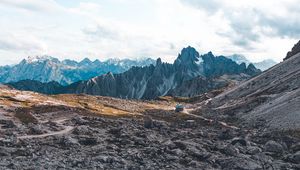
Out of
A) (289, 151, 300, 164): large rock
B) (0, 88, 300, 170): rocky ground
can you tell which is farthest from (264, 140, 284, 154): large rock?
(289, 151, 300, 164): large rock

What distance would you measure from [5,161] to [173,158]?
30925 mm

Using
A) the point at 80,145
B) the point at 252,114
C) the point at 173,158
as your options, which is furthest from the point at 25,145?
the point at 252,114

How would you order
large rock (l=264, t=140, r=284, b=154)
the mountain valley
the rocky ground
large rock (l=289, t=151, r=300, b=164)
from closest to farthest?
the rocky ground
the mountain valley
large rock (l=289, t=151, r=300, b=164)
large rock (l=264, t=140, r=284, b=154)

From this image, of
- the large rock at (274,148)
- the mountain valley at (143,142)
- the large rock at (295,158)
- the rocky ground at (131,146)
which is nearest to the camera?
the rocky ground at (131,146)

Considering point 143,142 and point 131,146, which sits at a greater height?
point 143,142

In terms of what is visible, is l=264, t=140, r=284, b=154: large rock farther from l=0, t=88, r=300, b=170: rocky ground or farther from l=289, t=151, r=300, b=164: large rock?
l=289, t=151, r=300, b=164: large rock

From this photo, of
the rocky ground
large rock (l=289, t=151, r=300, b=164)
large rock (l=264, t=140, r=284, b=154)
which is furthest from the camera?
large rock (l=264, t=140, r=284, b=154)

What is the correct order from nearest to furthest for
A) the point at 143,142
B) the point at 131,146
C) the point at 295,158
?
the point at 295,158 → the point at 131,146 → the point at 143,142

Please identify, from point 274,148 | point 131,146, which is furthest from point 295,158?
point 131,146

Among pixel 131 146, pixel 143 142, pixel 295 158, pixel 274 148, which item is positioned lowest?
pixel 131 146

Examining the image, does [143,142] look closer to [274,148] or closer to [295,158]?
[274,148]

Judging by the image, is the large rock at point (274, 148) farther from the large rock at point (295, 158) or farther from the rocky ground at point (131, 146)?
the large rock at point (295, 158)

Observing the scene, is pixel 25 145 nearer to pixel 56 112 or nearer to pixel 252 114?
pixel 56 112

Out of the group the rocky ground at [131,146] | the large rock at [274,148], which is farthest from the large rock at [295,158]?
the large rock at [274,148]
